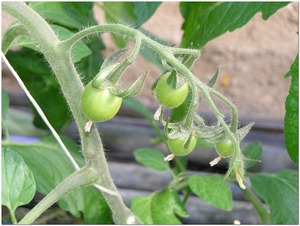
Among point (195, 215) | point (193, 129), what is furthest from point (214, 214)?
point (193, 129)

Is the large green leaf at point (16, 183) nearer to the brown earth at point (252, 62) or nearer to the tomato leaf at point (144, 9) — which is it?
the tomato leaf at point (144, 9)

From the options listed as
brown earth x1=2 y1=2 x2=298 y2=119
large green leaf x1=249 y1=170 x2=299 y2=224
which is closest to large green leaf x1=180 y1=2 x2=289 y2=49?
large green leaf x1=249 y1=170 x2=299 y2=224

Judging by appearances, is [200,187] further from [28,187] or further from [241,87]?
[241,87]

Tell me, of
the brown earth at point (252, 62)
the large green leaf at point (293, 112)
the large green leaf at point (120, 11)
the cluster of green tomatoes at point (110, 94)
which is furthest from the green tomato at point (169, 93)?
the brown earth at point (252, 62)

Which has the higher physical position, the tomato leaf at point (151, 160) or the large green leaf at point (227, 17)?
the large green leaf at point (227, 17)

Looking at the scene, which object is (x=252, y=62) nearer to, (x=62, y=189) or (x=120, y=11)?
(x=120, y=11)
